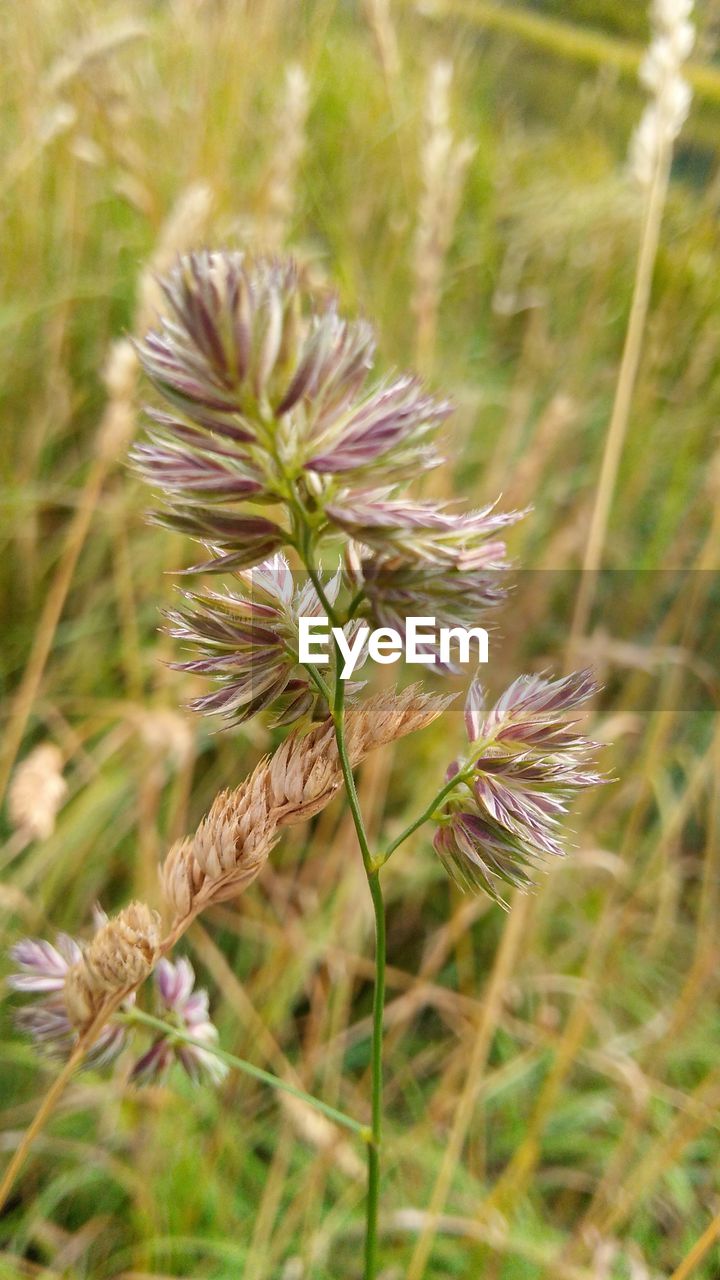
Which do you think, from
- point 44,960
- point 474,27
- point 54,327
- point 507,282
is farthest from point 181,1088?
point 474,27

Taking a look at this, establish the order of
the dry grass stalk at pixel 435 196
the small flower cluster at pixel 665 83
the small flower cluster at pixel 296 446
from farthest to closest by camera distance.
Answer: the dry grass stalk at pixel 435 196 → the small flower cluster at pixel 665 83 → the small flower cluster at pixel 296 446

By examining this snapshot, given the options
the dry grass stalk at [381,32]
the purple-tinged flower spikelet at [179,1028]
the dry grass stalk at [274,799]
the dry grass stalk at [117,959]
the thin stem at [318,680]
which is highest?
the dry grass stalk at [381,32]

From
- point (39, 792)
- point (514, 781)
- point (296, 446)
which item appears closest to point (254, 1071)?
point (514, 781)

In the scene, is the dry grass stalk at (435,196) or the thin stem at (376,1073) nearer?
the thin stem at (376,1073)

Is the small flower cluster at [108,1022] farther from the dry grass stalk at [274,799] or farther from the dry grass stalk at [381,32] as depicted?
the dry grass stalk at [381,32]

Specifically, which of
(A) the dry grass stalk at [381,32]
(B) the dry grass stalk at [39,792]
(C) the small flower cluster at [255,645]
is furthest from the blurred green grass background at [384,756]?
(B) the dry grass stalk at [39,792]

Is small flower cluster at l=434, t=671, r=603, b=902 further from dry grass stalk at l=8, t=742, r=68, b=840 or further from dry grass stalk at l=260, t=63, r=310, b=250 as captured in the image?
dry grass stalk at l=260, t=63, r=310, b=250
